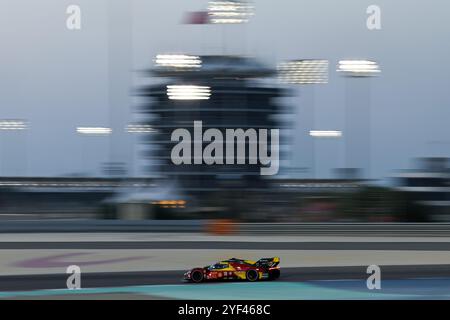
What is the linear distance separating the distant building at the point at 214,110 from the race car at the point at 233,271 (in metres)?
26.0

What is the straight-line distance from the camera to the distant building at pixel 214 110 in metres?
36.6

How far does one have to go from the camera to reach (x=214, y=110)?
1528 inches

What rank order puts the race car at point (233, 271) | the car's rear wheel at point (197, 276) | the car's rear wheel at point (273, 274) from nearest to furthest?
the race car at point (233, 271), the car's rear wheel at point (197, 276), the car's rear wheel at point (273, 274)

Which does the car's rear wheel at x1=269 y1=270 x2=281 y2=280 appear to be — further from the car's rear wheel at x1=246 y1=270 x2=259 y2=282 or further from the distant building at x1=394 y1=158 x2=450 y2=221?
the distant building at x1=394 y1=158 x2=450 y2=221

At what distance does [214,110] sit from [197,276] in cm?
2981

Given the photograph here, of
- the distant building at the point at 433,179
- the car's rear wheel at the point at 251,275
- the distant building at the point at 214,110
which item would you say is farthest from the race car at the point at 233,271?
the distant building at the point at 433,179

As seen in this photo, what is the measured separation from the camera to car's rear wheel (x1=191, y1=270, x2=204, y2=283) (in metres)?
9.30

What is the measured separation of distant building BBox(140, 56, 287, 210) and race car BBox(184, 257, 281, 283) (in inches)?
1023

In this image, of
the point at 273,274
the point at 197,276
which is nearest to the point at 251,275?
the point at 273,274

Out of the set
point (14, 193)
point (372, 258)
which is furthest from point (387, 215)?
point (14, 193)

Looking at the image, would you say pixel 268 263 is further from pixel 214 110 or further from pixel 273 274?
pixel 214 110

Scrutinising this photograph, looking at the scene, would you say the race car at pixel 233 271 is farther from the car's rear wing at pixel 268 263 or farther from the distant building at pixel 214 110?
the distant building at pixel 214 110

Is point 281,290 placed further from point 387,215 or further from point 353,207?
point 387,215
